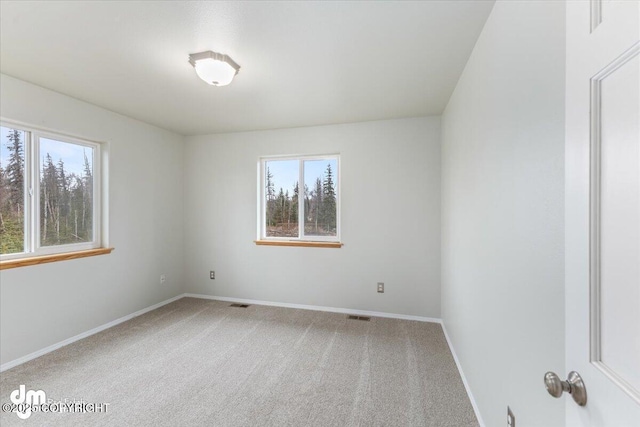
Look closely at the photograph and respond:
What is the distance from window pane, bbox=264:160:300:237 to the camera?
12.8ft

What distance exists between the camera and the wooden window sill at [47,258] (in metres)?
2.30

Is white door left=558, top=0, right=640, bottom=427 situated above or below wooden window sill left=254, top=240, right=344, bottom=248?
above

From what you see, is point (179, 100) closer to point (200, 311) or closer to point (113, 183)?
point (113, 183)

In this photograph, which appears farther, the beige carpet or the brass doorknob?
the beige carpet

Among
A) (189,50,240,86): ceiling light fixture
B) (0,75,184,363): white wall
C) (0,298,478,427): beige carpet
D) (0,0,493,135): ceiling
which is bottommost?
(0,298,478,427): beige carpet

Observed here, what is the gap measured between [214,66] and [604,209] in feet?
7.27

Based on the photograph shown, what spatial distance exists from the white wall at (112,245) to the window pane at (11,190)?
0.66 ft

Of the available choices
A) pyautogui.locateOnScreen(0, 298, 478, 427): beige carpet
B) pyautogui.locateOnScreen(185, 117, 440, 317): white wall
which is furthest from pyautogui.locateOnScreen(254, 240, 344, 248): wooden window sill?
pyautogui.locateOnScreen(0, 298, 478, 427): beige carpet

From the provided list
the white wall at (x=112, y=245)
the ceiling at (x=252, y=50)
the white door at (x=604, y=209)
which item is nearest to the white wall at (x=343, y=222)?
the white wall at (x=112, y=245)

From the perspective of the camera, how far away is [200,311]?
3.60 m

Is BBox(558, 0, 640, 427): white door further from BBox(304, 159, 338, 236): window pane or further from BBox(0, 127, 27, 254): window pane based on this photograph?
BBox(0, 127, 27, 254): window pane

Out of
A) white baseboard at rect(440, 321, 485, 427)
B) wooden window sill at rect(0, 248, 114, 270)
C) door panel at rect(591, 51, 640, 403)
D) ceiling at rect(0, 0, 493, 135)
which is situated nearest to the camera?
door panel at rect(591, 51, 640, 403)

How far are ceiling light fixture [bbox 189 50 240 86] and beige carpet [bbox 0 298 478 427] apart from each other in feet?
7.58

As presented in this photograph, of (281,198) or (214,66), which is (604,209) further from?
(281,198)
